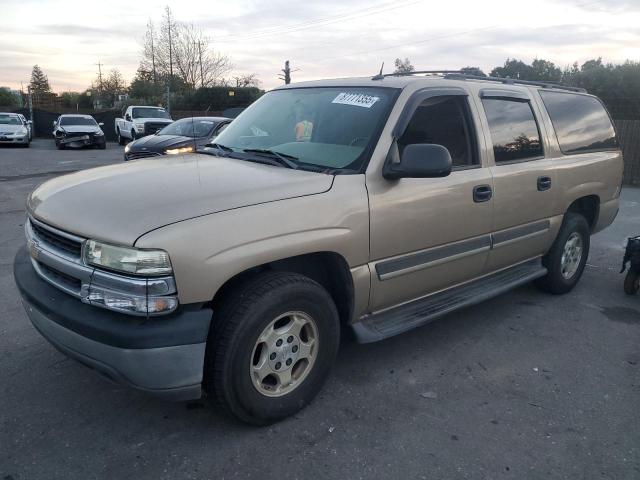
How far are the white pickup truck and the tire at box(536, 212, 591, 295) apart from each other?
2026cm

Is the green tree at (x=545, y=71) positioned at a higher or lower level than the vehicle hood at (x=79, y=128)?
higher

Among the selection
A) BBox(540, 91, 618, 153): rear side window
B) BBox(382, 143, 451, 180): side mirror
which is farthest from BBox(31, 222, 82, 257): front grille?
BBox(540, 91, 618, 153): rear side window

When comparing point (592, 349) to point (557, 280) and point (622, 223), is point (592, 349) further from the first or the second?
point (622, 223)

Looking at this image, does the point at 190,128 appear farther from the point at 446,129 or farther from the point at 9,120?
the point at 9,120

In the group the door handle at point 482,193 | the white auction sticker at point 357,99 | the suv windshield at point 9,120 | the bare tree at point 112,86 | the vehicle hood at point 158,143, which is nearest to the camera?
the white auction sticker at point 357,99

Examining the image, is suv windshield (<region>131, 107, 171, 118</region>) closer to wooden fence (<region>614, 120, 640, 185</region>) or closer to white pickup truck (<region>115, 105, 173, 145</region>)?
white pickup truck (<region>115, 105, 173, 145</region>)

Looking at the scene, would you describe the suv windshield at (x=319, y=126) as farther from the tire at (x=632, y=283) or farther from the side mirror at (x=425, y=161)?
the tire at (x=632, y=283)

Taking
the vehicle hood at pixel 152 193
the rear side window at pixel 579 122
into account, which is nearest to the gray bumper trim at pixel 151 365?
the vehicle hood at pixel 152 193

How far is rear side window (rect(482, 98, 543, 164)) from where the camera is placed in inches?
163

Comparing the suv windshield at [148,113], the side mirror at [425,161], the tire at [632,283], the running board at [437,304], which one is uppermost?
the suv windshield at [148,113]

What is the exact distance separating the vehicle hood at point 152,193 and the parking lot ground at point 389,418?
1098 millimetres

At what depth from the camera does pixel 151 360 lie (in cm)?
248

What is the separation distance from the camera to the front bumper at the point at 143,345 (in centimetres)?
248

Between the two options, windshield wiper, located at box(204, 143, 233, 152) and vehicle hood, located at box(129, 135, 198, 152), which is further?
vehicle hood, located at box(129, 135, 198, 152)
